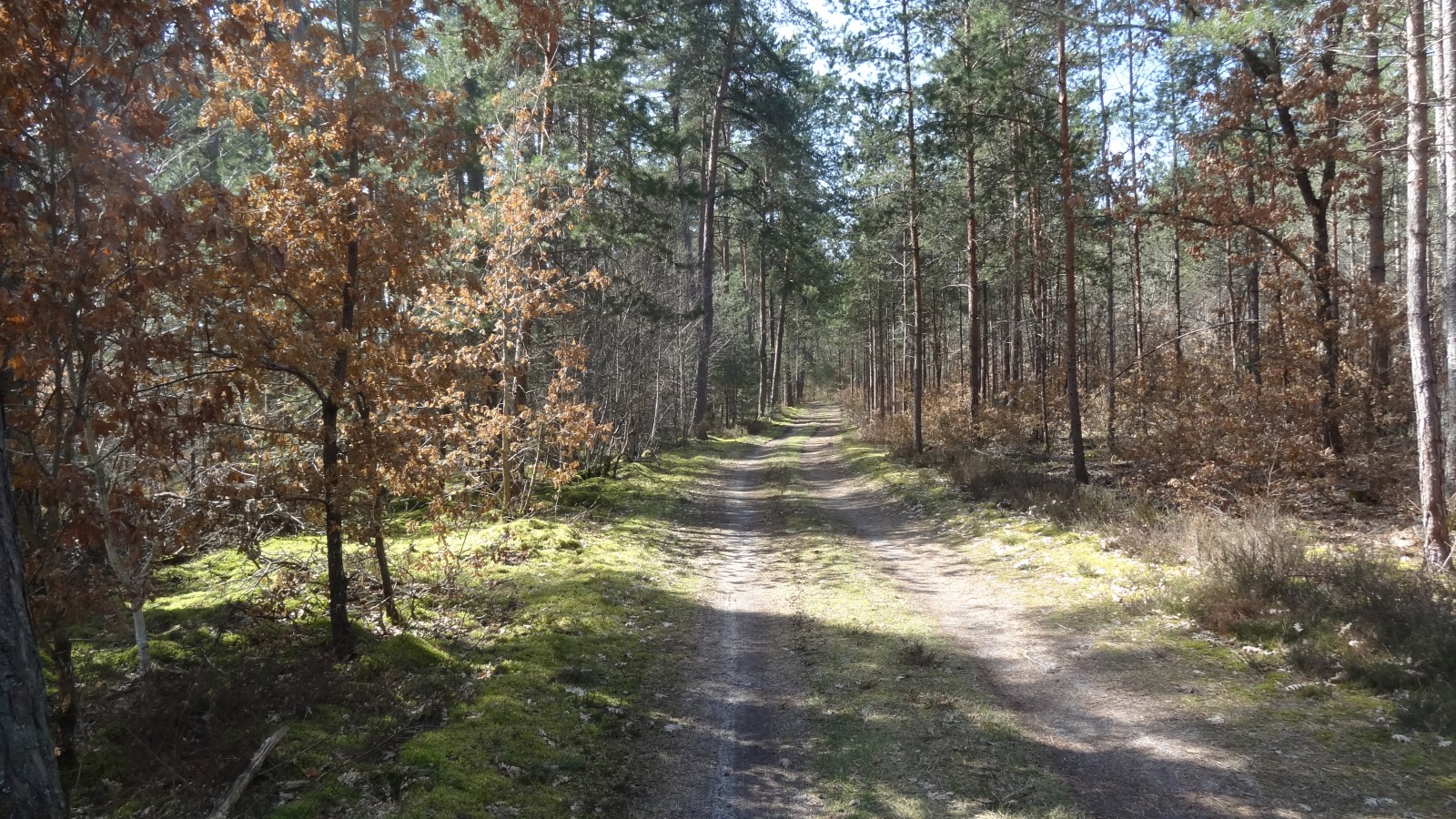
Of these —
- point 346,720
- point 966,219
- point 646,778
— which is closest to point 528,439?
point 346,720

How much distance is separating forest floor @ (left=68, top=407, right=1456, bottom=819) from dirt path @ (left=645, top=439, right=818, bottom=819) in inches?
1.1

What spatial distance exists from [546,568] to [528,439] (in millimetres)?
2702

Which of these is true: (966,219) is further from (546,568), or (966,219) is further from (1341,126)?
(546,568)

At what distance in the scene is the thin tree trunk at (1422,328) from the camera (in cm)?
718

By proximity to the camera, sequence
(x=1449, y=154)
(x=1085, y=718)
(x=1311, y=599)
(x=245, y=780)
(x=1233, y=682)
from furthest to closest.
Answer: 1. (x=1449, y=154)
2. (x=1311, y=599)
3. (x=1233, y=682)
4. (x=1085, y=718)
5. (x=245, y=780)

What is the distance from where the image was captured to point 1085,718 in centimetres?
547

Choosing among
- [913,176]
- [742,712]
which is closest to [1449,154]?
[742,712]

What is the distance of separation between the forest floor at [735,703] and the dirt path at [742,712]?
0.03 m

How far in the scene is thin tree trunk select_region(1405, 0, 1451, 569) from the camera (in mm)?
7180

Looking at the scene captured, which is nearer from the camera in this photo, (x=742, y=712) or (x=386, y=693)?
(x=386, y=693)

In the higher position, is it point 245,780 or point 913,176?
point 913,176

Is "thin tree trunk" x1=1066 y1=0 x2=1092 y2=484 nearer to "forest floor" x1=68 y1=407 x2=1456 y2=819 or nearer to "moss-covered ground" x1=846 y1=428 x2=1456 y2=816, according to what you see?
"moss-covered ground" x1=846 y1=428 x2=1456 y2=816

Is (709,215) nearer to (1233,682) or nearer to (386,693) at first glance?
(386,693)

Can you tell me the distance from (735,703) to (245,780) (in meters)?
3.44
